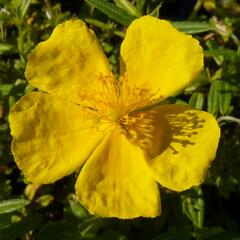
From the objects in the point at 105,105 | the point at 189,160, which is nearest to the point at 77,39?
the point at 105,105

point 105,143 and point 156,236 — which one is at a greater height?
point 105,143

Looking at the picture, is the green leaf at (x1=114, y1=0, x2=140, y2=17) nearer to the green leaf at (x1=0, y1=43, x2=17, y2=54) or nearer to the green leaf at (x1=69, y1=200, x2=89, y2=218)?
the green leaf at (x1=0, y1=43, x2=17, y2=54)

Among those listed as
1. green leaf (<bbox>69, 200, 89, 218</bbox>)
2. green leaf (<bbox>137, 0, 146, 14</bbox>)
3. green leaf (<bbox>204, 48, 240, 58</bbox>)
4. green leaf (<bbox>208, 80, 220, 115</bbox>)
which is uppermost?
green leaf (<bbox>137, 0, 146, 14</bbox>)

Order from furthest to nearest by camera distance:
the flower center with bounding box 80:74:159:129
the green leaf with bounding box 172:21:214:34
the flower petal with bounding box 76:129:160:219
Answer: the green leaf with bounding box 172:21:214:34 < the flower center with bounding box 80:74:159:129 < the flower petal with bounding box 76:129:160:219

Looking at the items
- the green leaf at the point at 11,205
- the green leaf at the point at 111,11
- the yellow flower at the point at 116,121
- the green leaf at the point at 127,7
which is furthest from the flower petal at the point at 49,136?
the green leaf at the point at 127,7

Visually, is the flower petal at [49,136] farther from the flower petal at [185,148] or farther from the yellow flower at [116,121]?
the flower petal at [185,148]

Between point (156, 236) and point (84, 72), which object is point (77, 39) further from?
point (156, 236)

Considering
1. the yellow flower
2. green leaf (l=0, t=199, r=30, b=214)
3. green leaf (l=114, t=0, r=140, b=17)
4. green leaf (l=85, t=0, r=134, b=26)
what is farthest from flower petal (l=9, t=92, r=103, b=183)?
green leaf (l=114, t=0, r=140, b=17)
